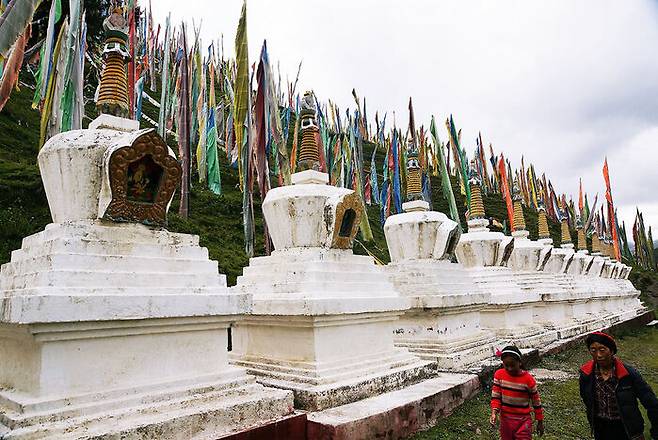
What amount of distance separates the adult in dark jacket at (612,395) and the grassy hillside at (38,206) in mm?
8022

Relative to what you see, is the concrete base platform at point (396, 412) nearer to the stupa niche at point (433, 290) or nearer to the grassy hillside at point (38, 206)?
the stupa niche at point (433, 290)

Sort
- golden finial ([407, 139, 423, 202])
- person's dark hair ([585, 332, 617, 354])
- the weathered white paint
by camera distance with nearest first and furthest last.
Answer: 1. the weathered white paint
2. person's dark hair ([585, 332, 617, 354])
3. golden finial ([407, 139, 423, 202])

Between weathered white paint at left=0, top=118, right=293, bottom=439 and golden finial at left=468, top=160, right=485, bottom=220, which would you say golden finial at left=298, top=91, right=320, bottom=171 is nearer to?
weathered white paint at left=0, top=118, right=293, bottom=439

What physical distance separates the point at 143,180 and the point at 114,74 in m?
1.08

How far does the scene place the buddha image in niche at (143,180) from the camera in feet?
13.7

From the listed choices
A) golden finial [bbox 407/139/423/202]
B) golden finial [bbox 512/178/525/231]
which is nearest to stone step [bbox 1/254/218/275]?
golden finial [bbox 407/139/423/202]

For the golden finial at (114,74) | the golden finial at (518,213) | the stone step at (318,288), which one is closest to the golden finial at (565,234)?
the golden finial at (518,213)

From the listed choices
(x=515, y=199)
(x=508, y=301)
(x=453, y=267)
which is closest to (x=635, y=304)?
(x=515, y=199)

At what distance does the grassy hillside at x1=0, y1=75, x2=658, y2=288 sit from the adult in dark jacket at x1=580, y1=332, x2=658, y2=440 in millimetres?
8022

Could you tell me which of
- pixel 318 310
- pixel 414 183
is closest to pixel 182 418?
pixel 318 310

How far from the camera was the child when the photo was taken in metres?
4.09

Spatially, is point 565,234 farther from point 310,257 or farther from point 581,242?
point 310,257

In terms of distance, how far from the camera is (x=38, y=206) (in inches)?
516

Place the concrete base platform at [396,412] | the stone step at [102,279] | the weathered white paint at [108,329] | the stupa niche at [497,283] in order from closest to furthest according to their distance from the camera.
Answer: the weathered white paint at [108,329] < the stone step at [102,279] < the concrete base platform at [396,412] < the stupa niche at [497,283]
